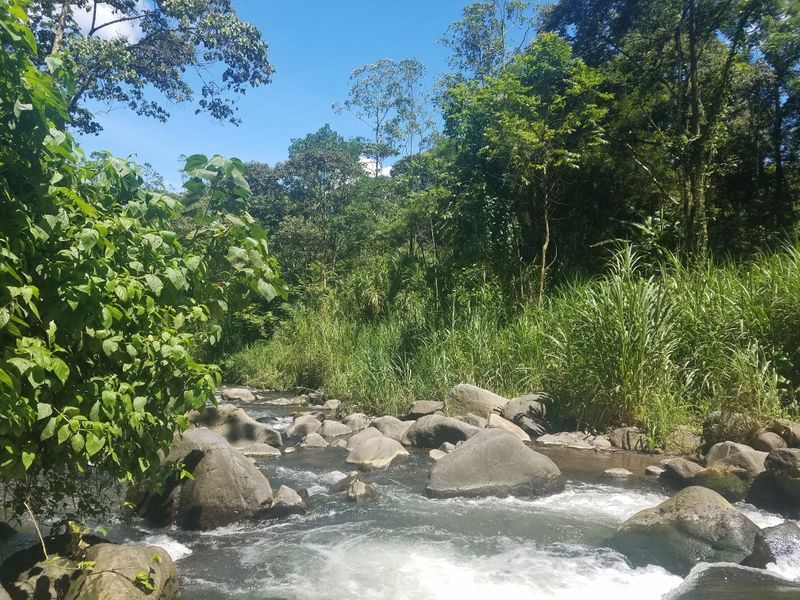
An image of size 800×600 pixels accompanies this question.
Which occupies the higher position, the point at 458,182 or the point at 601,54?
the point at 601,54

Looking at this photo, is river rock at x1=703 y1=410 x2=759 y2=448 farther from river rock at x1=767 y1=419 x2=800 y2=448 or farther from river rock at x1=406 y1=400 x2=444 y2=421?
river rock at x1=406 y1=400 x2=444 y2=421

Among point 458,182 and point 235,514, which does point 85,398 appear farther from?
point 458,182

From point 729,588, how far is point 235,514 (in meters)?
3.79

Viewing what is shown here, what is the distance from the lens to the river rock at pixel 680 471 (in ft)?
22.3

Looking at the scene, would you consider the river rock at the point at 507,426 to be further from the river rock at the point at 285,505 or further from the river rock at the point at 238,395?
the river rock at the point at 238,395

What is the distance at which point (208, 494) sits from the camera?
564 cm

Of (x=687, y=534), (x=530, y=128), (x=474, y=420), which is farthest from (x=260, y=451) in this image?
(x=530, y=128)

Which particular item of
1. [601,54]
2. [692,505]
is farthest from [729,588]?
[601,54]

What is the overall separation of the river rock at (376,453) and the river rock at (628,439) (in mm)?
2644

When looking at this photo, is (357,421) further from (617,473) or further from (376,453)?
(617,473)

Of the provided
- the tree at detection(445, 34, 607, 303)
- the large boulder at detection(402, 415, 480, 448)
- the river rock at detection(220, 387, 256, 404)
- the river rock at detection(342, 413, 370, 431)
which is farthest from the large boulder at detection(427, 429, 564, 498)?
the river rock at detection(220, 387, 256, 404)

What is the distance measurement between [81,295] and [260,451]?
6307 mm

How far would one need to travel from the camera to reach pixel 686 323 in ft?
28.8

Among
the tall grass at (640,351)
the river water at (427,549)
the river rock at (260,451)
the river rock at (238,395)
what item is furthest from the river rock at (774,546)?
the river rock at (238,395)
